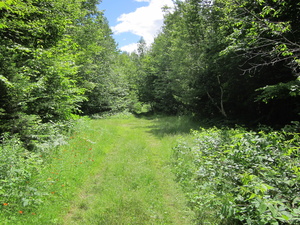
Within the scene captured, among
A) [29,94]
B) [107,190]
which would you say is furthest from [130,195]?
[29,94]

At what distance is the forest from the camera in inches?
152

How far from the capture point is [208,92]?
16.4m

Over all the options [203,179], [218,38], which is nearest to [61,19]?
[203,179]

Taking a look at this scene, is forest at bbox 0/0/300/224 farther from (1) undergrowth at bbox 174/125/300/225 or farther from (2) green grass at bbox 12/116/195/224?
(2) green grass at bbox 12/116/195/224

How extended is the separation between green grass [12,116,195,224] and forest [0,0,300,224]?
1.50 ft

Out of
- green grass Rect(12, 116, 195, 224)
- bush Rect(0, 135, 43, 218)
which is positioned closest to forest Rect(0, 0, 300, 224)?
bush Rect(0, 135, 43, 218)

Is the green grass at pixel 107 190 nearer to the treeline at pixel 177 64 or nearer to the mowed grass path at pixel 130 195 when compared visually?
the mowed grass path at pixel 130 195

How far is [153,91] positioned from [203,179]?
2252 centimetres

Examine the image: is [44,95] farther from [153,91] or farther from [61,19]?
[153,91]

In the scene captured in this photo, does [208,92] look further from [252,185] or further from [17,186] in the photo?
[17,186]

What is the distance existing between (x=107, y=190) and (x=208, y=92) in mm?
13172

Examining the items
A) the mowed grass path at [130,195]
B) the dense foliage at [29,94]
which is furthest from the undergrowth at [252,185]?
the dense foliage at [29,94]

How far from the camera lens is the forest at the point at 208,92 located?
3.86 meters

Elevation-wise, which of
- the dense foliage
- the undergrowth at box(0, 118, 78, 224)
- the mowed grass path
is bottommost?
the mowed grass path
